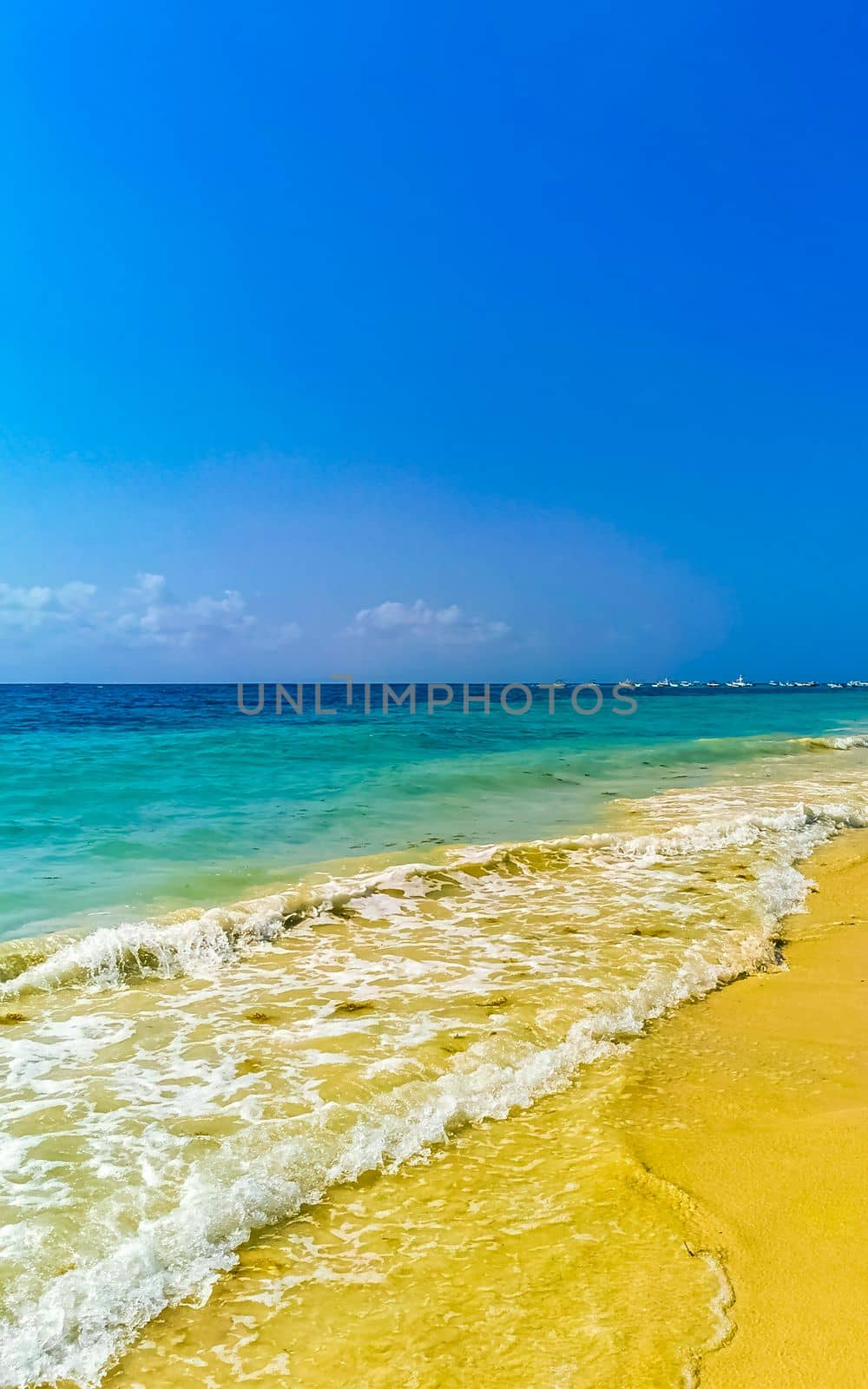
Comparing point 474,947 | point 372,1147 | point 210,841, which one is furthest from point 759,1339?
point 210,841

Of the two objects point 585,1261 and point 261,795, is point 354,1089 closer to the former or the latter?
point 585,1261

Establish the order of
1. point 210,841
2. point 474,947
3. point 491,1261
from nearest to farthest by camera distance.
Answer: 1. point 491,1261
2. point 474,947
3. point 210,841

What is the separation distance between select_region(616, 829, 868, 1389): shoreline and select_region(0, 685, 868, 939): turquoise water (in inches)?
218

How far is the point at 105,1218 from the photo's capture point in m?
3.25

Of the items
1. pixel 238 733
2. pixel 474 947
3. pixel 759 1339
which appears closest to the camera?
pixel 759 1339

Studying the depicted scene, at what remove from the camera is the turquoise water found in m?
9.26

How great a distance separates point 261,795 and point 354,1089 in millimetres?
11719

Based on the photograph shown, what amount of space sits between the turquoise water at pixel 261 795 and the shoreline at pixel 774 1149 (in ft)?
18.2

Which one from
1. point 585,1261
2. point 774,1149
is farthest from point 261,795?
point 585,1261

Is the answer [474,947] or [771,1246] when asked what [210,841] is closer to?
[474,947]

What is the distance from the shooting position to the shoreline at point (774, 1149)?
2.50 metres

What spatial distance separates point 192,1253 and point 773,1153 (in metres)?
2.63

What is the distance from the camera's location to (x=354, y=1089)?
430 cm

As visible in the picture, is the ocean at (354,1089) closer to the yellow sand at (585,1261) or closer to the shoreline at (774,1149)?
the yellow sand at (585,1261)
